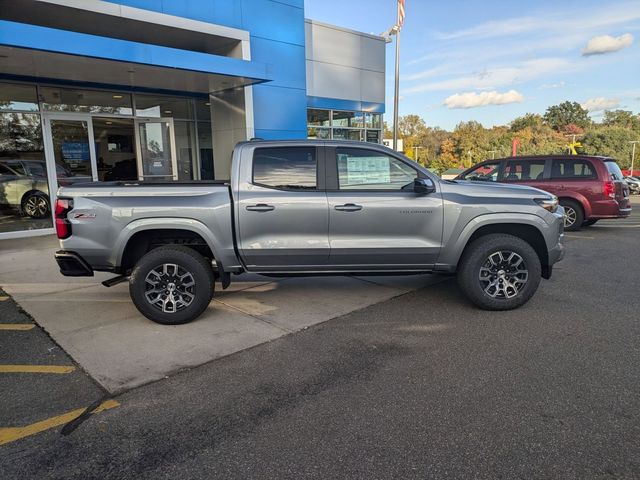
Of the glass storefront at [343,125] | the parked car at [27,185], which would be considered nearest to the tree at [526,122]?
the glass storefront at [343,125]

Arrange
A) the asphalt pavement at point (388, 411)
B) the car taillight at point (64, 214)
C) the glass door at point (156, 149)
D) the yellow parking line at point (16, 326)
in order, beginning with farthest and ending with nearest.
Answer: the glass door at point (156, 149)
the yellow parking line at point (16, 326)
the car taillight at point (64, 214)
the asphalt pavement at point (388, 411)

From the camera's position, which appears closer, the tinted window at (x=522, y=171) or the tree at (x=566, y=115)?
the tinted window at (x=522, y=171)

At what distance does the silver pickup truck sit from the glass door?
7766 mm

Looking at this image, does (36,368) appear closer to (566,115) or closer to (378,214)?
(378,214)

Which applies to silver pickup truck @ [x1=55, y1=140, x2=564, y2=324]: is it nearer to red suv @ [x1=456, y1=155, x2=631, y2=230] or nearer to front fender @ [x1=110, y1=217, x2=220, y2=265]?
front fender @ [x1=110, y1=217, x2=220, y2=265]

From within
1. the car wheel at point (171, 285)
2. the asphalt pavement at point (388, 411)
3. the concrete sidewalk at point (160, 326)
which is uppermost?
the car wheel at point (171, 285)

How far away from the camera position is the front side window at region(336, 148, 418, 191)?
17.0 feet

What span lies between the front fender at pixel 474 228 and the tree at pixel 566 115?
389 feet

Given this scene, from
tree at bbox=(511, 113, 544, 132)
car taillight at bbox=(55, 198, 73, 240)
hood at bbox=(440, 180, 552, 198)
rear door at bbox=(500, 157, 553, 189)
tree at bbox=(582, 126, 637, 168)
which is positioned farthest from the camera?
tree at bbox=(511, 113, 544, 132)

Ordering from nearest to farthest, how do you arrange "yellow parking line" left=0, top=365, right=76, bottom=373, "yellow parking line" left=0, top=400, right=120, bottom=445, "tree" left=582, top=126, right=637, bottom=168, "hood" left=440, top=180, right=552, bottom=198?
1. "yellow parking line" left=0, top=400, right=120, bottom=445
2. "yellow parking line" left=0, top=365, right=76, bottom=373
3. "hood" left=440, top=180, right=552, bottom=198
4. "tree" left=582, top=126, right=637, bottom=168

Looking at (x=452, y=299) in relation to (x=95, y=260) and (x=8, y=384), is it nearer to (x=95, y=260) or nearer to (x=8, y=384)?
(x=95, y=260)

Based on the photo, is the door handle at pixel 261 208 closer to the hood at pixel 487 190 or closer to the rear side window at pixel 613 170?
the hood at pixel 487 190

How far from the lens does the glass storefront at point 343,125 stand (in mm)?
16797

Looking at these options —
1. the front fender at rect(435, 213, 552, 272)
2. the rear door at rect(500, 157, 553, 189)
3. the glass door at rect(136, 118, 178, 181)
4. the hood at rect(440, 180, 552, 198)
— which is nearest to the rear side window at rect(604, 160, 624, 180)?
the rear door at rect(500, 157, 553, 189)
